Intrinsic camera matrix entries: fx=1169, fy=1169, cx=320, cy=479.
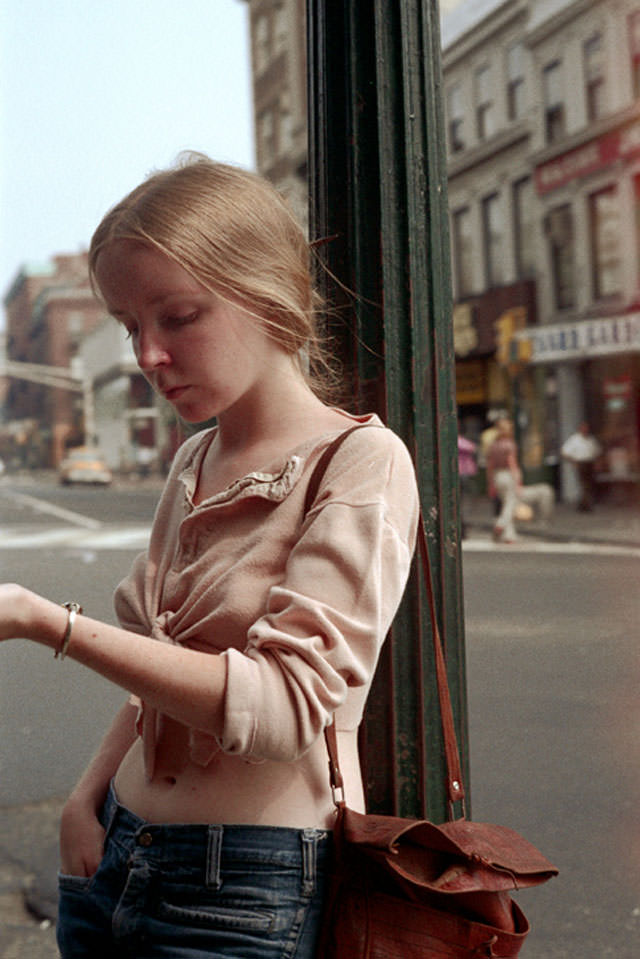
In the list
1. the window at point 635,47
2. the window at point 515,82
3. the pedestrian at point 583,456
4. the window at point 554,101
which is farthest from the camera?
the window at point 515,82

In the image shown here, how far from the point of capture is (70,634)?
3.21 feet

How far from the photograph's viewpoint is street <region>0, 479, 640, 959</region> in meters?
3.14

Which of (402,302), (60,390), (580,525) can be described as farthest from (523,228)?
(402,302)

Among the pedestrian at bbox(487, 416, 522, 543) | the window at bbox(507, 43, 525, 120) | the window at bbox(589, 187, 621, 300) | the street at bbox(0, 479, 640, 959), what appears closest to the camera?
the street at bbox(0, 479, 640, 959)

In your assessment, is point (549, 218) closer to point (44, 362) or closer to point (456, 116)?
point (456, 116)

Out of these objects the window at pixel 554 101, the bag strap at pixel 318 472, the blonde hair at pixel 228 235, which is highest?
the window at pixel 554 101

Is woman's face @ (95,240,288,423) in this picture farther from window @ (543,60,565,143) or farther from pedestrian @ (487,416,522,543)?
window @ (543,60,565,143)

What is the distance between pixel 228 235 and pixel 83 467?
2144cm

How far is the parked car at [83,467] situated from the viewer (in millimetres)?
21025

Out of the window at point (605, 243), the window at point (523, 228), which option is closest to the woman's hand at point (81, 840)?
the window at point (605, 243)

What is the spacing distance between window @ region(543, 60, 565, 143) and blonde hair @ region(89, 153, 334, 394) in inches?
773

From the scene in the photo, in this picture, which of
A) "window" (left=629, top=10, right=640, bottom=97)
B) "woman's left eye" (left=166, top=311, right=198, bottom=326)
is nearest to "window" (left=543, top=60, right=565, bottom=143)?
"window" (left=629, top=10, right=640, bottom=97)

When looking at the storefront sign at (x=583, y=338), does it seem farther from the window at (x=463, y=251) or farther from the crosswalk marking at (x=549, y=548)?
the crosswalk marking at (x=549, y=548)

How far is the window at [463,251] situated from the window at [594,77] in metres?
3.16
